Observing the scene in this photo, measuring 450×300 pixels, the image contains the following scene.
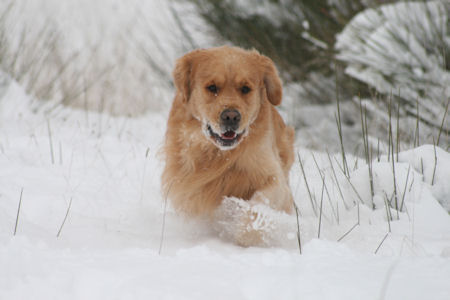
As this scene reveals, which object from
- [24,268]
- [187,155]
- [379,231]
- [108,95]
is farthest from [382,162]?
[108,95]

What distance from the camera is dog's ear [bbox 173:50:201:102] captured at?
10.3 ft

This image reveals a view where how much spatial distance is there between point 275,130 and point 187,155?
896mm

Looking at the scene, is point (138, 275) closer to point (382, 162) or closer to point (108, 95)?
point (382, 162)

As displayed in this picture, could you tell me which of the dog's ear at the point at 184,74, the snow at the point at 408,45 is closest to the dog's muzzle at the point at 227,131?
the dog's ear at the point at 184,74

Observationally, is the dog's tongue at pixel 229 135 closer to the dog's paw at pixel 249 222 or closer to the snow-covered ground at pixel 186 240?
the dog's paw at pixel 249 222

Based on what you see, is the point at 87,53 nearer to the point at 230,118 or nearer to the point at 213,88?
the point at 213,88

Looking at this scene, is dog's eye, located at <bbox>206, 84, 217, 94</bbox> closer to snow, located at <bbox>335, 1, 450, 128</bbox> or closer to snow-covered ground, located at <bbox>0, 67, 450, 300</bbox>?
snow-covered ground, located at <bbox>0, 67, 450, 300</bbox>

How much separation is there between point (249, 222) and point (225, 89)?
936mm

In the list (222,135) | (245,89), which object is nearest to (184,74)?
(245,89)

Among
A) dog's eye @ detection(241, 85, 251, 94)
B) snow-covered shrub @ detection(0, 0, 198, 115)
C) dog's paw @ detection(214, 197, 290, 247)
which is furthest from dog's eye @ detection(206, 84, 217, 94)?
snow-covered shrub @ detection(0, 0, 198, 115)

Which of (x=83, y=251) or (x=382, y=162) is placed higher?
(x=382, y=162)

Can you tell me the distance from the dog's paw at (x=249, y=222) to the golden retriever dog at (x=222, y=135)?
28mm

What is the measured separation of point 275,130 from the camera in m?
3.61

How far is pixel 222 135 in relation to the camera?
2.78 metres
